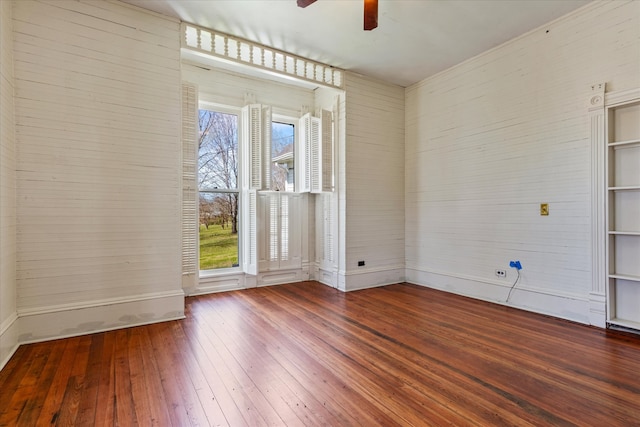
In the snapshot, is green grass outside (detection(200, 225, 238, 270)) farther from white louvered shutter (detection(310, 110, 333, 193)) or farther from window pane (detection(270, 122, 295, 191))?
white louvered shutter (detection(310, 110, 333, 193))

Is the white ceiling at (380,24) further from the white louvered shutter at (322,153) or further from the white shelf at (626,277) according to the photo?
the white shelf at (626,277)

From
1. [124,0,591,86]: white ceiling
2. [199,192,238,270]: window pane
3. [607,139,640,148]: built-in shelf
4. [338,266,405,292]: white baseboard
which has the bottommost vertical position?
[338,266,405,292]: white baseboard

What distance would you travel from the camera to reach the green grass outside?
15.4 feet

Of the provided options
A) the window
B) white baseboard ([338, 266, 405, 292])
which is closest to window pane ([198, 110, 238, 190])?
the window

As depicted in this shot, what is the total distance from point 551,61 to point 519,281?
8.26 feet

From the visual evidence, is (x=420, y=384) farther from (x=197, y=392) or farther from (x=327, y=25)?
(x=327, y=25)

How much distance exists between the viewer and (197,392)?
2.10 m

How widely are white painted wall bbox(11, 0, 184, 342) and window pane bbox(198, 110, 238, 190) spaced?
3.63 feet

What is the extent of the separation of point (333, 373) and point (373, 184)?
10.6ft

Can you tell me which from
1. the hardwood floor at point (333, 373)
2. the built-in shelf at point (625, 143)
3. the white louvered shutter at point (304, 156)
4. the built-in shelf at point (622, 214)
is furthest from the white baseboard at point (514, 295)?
the white louvered shutter at point (304, 156)

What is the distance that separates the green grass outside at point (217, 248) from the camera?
469cm

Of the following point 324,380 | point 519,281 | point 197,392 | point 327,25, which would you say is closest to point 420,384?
point 324,380

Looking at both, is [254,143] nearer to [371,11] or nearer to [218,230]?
[218,230]

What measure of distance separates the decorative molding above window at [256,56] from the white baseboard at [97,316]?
2782mm
